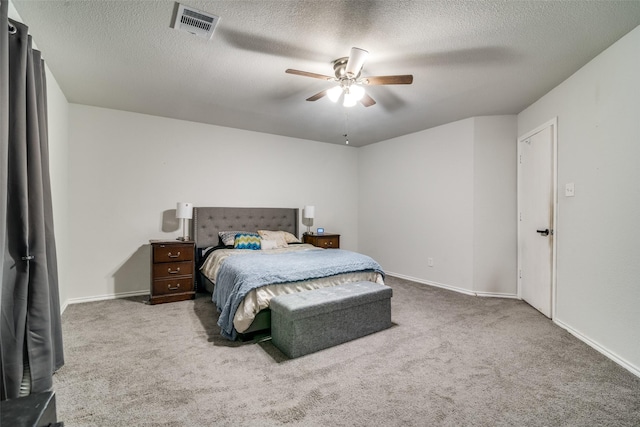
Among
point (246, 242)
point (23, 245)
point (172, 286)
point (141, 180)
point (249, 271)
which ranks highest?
point (141, 180)

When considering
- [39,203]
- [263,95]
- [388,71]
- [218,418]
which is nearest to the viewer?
[218,418]

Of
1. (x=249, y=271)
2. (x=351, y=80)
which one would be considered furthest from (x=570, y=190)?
(x=249, y=271)

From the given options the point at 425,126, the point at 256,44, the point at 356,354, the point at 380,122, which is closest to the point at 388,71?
the point at 256,44

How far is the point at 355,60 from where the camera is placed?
2.15 metres

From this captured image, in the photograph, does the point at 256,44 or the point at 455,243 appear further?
the point at 455,243

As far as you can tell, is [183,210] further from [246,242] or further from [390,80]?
[390,80]

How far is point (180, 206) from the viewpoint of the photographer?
3.92 meters

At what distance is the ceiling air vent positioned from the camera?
1.94 m

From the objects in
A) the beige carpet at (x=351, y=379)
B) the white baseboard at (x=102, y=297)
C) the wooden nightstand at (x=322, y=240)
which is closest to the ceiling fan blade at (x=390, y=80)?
the beige carpet at (x=351, y=379)

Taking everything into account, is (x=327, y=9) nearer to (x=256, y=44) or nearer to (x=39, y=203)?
(x=256, y=44)

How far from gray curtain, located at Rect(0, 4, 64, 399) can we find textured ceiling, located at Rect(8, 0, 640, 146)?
0.59m

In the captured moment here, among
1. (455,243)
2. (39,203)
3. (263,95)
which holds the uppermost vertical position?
(263,95)

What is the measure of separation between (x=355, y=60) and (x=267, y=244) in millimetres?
2768

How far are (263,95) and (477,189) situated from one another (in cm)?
305
